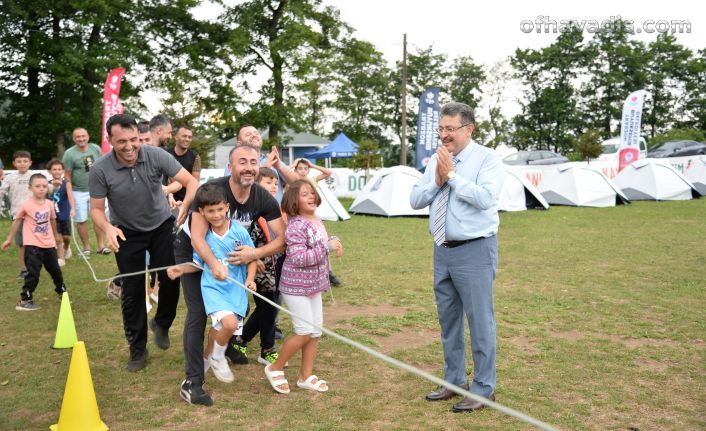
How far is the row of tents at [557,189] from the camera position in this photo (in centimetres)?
1728

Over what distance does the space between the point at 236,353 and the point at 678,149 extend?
33.5 m

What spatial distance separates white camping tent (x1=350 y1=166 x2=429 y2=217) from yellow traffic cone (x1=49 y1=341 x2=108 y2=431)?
13.8 meters

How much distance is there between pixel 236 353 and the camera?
16.1 ft

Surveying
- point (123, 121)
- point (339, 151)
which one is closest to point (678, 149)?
point (339, 151)

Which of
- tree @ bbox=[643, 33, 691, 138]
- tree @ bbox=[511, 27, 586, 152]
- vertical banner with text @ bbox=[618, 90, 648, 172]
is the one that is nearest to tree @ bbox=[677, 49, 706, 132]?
tree @ bbox=[643, 33, 691, 138]

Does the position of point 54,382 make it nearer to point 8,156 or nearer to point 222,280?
point 222,280

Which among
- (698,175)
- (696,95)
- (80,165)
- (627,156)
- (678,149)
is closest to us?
(80,165)

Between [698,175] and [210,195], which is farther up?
[698,175]

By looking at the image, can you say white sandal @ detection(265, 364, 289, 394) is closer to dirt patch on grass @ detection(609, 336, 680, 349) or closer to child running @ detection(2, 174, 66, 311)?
dirt patch on grass @ detection(609, 336, 680, 349)

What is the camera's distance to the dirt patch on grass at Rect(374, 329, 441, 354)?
5.25 meters

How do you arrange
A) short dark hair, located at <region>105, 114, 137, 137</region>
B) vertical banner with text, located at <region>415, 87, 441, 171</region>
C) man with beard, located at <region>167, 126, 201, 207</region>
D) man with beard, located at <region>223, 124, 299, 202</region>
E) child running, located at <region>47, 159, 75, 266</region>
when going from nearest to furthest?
short dark hair, located at <region>105, 114, 137, 137</region> → man with beard, located at <region>223, 124, 299, 202</region> → man with beard, located at <region>167, 126, 201, 207</region> → child running, located at <region>47, 159, 75, 266</region> → vertical banner with text, located at <region>415, 87, 441, 171</region>

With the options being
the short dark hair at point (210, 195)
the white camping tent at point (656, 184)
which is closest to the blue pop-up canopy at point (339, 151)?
the white camping tent at point (656, 184)

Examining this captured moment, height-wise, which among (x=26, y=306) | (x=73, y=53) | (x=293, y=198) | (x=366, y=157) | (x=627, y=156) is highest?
(x=73, y=53)

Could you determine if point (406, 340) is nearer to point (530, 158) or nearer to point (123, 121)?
point (123, 121)
